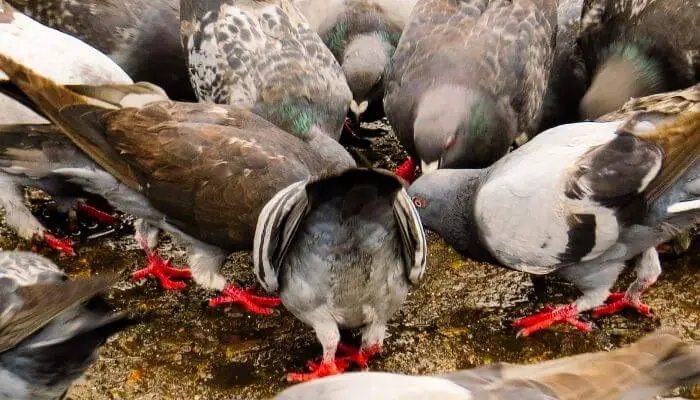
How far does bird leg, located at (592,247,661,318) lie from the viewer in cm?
477

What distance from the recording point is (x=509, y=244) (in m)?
4.38

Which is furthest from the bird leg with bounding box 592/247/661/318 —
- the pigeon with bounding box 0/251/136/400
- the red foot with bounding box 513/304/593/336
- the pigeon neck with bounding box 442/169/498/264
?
the pigeon with bounding box 0/251/136/400

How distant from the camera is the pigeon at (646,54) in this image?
539 cm

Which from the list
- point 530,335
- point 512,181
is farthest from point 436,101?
point 530,335

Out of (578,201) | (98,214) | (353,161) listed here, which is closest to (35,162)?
(98,214)

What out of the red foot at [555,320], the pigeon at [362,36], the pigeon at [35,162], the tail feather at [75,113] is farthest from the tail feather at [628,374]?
the pigeon at [362,36]

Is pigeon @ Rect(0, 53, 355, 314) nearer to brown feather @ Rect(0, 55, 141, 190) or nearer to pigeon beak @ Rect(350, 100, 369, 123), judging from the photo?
brown feather @ Rect(0, 55, 141, 190)

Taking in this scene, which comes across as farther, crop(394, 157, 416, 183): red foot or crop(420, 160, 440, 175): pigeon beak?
crop(394, 157, 416, 183): red foot

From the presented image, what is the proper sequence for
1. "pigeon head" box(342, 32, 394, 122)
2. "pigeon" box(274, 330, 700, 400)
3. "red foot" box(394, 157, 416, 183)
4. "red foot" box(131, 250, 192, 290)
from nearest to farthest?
"pigeon" box(274, 330, 700, 400) < "red foot" box(131, 250, 192, 290) < "red foot" box(394, 157, 416, 183) < "pigeon head" box(342, 32, 394, 122)

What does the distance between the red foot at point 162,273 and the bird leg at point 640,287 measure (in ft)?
8.05

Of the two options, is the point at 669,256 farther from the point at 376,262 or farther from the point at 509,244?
the point at 376,262

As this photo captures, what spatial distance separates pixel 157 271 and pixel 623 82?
10.4 ft

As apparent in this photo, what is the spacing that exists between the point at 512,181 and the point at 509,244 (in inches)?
12.8

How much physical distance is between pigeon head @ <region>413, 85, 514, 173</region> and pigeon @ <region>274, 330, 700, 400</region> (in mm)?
2460
